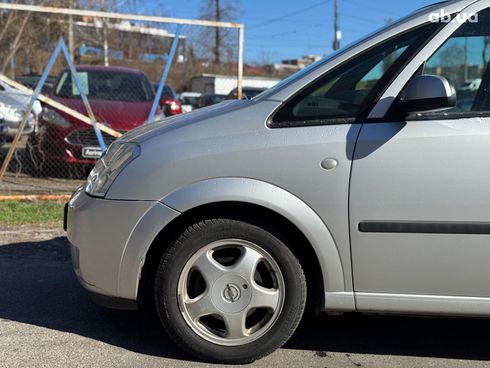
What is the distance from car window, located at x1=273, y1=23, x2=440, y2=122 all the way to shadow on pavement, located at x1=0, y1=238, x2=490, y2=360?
55.5 inches

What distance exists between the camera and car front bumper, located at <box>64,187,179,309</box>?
3088 mm

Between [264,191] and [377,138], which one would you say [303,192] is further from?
[377,138]

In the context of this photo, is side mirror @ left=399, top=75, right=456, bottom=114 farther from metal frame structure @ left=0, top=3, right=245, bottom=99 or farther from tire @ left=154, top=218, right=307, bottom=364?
metal frame structure @ left=0, top=3, right=245, bottom=99

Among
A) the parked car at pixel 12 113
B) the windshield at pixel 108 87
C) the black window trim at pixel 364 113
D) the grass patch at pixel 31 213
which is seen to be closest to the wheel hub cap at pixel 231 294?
the black window trim at pixel 364 113

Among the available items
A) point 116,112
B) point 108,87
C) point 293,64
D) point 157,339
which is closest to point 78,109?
point 116,112

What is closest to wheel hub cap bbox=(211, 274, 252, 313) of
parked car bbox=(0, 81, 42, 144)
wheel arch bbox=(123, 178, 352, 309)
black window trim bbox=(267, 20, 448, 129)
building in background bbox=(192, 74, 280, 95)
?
wheel arch bbox=(123, 178, 352, 309)

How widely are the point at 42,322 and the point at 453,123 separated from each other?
2817 millimetres

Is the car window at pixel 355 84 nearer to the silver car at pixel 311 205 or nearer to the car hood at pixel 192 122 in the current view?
the silver car at pixel 311 205

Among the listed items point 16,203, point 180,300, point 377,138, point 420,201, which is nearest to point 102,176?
point 180,300

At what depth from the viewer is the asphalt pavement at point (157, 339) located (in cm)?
324

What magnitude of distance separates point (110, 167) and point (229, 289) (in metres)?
0.97

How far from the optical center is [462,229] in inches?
113

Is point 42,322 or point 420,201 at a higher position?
point 420,201

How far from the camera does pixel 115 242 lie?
313 cm
